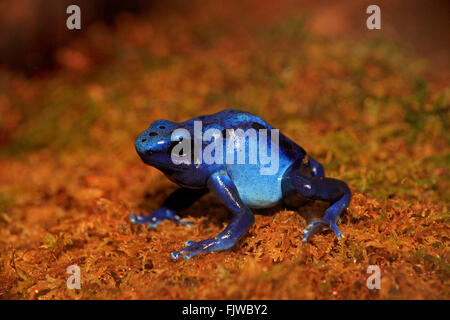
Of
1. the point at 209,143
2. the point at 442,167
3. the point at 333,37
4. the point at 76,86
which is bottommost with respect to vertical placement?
the point at 442,167

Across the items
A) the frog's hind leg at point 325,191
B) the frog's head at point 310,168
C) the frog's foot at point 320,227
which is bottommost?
the frog's foot at point 320,227

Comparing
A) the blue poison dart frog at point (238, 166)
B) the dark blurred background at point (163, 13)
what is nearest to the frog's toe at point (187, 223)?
the blue poison dart frog at point (238, 166)

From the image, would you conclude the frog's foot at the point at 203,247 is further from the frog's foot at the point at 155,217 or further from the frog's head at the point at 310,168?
the frog's head at the point at 310,168

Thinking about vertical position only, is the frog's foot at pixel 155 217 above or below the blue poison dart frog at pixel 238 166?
below

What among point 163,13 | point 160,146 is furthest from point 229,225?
point 163,13

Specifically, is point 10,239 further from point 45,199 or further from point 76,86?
point 76,86
